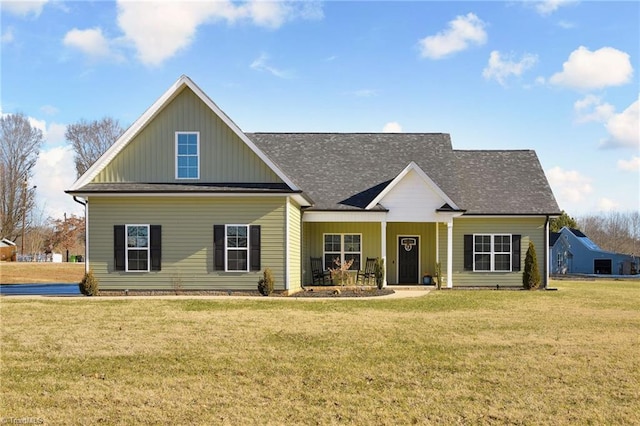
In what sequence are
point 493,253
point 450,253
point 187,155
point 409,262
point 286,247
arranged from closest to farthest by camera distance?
point 286,247 → point 187,155 → point 450,253 → point 493,253 → point 409,262

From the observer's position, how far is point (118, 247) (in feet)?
65.4

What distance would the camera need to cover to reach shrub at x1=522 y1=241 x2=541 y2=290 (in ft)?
77.6

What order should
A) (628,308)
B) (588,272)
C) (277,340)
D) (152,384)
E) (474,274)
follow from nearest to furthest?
1. (152,384)
2. (277,340)
3. (628,308)
4. (474,274)
5. (588,272)

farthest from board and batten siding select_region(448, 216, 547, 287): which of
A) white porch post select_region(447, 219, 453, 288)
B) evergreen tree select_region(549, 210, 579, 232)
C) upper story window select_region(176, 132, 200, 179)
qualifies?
evergreen tree select_region(549, 210, 579, 232)

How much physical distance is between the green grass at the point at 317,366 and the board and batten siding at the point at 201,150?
231 inches

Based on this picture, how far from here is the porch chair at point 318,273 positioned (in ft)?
77.8

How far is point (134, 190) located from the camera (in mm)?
19578

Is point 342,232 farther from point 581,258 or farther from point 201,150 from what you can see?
point 581,258

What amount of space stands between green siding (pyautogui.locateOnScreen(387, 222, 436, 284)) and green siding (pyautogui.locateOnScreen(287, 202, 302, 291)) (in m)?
4.19

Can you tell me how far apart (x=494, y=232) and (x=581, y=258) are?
86.9ft

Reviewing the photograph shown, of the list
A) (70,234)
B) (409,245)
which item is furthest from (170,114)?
(70,234)

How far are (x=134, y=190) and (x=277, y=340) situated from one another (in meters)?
10.4

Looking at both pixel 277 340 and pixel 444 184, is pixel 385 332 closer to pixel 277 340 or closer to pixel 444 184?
pixel 277 340

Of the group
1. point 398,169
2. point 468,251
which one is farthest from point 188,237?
point 468,251
